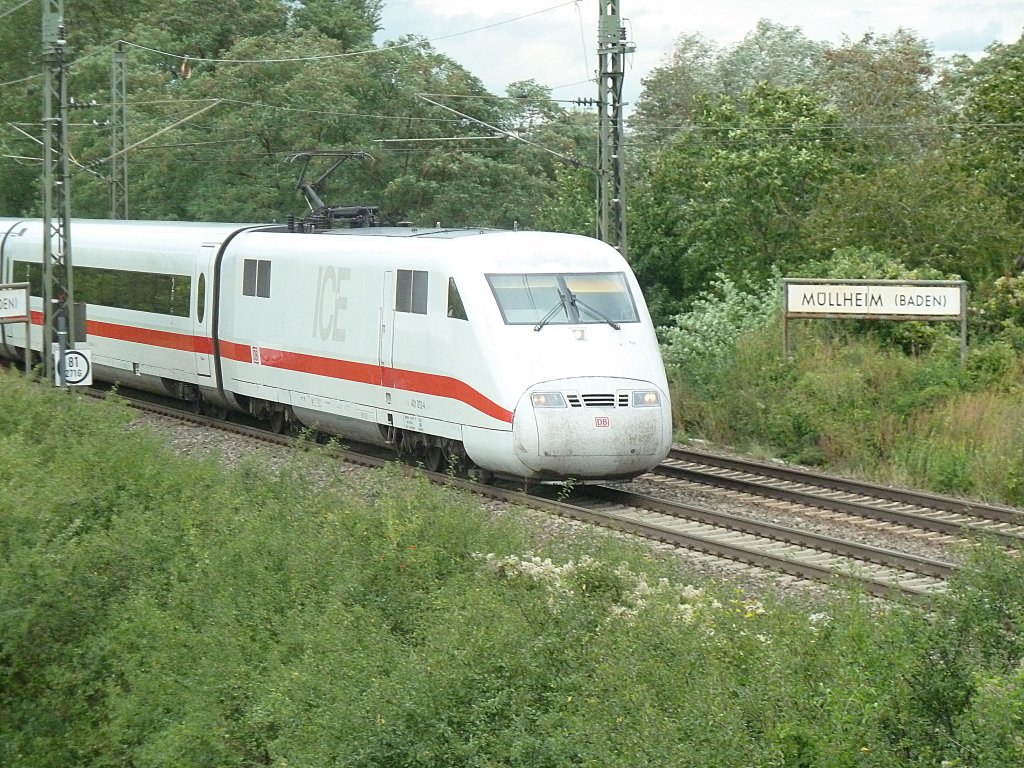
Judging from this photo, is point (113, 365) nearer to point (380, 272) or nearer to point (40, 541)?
point (380, 272)

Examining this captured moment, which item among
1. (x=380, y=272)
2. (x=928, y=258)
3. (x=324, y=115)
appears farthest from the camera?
(x=324, y=115)

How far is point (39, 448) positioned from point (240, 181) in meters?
24.7

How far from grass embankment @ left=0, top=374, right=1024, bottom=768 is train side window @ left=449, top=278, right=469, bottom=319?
6.93ft

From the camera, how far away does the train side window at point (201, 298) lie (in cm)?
2062

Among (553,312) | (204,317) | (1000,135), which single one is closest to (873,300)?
(553,312)

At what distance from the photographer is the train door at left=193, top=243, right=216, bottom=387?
20484mm

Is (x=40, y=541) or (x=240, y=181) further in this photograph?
(x=240, y=181)

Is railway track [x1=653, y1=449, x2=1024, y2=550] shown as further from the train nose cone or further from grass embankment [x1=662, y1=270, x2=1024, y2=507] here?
the train nose cone

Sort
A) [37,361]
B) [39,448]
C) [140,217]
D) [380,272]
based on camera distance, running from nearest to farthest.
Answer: [39,448] < [380,272] < [37,361] < [140,217]

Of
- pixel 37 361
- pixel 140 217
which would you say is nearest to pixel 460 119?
pixel 140 217

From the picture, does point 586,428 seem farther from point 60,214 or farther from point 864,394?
point 60,214

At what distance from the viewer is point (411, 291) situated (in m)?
16.0

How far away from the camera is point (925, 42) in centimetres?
6162

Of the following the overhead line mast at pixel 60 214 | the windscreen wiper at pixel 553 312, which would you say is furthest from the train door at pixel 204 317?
the windscreen wiper at pixel 553 312
